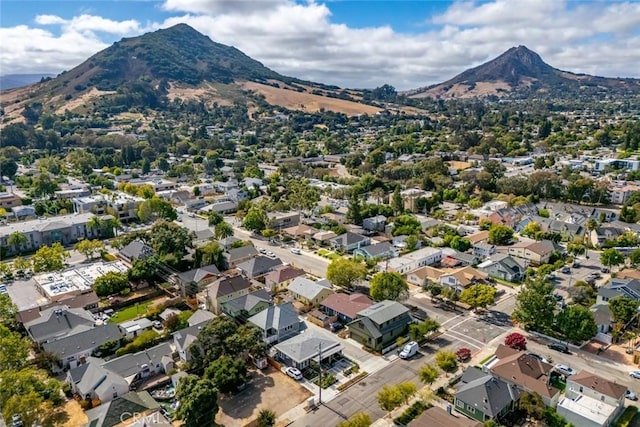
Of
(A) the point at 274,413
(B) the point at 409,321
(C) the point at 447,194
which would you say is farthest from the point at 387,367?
(C) the point at 447,194

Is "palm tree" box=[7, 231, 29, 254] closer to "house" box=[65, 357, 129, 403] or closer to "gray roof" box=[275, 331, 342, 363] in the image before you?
"house" box=[65, 357, 129, 403]

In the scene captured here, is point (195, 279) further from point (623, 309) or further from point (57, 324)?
point (623, 309)

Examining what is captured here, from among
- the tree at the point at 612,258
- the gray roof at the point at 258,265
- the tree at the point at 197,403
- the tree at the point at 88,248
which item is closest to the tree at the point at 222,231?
the gray roof at the point at 258,265

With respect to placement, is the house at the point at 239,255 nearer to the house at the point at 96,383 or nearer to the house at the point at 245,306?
the house at the point at 245,306

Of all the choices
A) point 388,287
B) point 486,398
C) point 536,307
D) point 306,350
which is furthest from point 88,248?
point 536,307

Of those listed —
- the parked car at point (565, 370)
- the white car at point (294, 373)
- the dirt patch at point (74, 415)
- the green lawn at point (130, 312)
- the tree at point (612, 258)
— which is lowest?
the dirt patch at point (74, 415)

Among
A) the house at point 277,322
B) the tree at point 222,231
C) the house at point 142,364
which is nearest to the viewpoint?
the house at point 142,364
